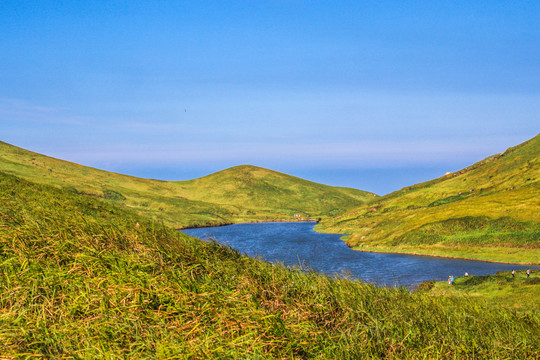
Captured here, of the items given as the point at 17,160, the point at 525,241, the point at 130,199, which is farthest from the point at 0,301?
the point at 17,160

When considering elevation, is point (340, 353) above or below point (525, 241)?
below

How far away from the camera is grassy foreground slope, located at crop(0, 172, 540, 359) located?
23.0 ft

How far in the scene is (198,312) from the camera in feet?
26.4

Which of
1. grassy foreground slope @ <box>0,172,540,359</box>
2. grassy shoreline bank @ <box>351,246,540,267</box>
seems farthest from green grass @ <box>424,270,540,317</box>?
grassy foreground slope @ <box>0,172,540,359</box>

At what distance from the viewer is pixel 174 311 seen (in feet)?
25.5

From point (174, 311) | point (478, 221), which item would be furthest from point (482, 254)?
point (174, 311)

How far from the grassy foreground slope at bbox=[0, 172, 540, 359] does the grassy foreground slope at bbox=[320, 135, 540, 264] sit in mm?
56482

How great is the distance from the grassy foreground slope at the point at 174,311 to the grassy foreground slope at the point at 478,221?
56482 millimetres

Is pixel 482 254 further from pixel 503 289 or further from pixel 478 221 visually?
pixel 503 289

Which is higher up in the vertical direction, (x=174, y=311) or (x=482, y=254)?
(x=482, y=254)

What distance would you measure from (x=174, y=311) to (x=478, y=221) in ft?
249

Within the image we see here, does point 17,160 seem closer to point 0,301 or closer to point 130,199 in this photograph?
point 130,199

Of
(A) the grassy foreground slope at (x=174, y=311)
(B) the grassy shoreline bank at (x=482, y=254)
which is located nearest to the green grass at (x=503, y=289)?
(B) the grassy shoreline bank at (x=482, y=254)

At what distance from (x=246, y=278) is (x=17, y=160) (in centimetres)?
22178
